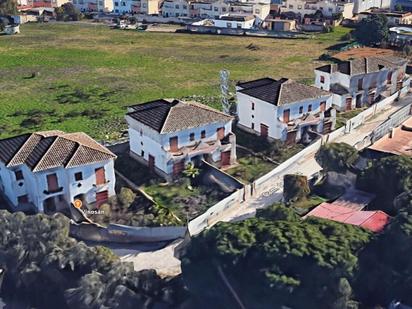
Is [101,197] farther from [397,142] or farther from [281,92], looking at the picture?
[397,142]

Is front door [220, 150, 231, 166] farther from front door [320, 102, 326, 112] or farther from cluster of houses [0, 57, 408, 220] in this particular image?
front door [320, 102, 326, 112]

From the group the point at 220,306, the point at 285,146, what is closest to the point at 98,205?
the point at 220,306

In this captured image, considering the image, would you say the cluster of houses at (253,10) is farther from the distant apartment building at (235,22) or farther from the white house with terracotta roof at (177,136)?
the white house with terracotta roof at (177,136)

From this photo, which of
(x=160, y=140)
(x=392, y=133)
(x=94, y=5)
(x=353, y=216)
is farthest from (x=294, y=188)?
(x=94, y=5)

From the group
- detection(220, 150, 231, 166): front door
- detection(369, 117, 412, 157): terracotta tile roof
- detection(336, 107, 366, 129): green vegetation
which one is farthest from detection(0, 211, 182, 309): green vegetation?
detection(336, 107, 366, 129): green vegetation

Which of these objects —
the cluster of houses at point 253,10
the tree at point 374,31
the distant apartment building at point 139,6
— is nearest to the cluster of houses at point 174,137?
the tree at point 374,31
